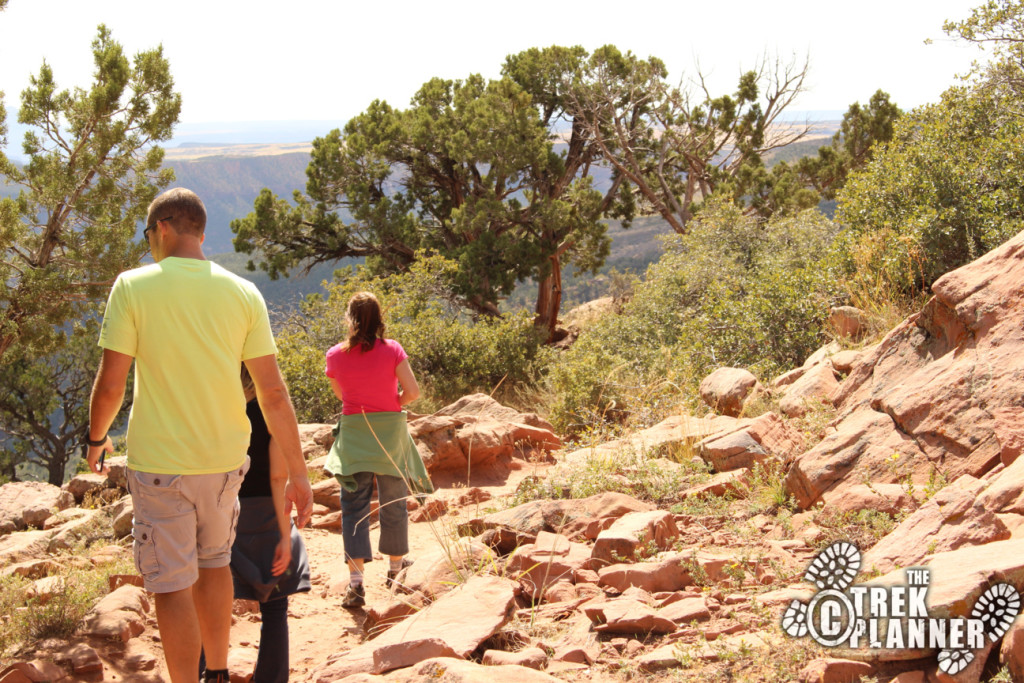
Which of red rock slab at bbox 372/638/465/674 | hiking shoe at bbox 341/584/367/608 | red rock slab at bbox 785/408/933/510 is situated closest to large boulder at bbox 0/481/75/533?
hiking shoe at bbox 341/584/367/608

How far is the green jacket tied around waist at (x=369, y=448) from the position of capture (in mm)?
4414

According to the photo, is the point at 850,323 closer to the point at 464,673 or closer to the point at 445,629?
the point at 445,629

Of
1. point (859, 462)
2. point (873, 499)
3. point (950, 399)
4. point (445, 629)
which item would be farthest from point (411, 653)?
point (950, 399)

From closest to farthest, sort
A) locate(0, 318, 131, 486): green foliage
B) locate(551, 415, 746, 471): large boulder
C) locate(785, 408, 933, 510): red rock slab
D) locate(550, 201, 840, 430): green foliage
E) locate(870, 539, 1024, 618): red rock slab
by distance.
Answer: locate(870, 539, 1024, 618): red rock slab, locate(785, 408, 933, 510): red rock slab, locate(551, 415, 746, 471): large boulder, locate(550, 201, 840, 430): green foliage, locate(0, 318, 131, 486): green foliage

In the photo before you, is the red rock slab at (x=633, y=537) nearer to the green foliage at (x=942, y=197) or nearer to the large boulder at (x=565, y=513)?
the large boulder at (x=565, y=513)

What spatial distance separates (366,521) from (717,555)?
2103 millimetres

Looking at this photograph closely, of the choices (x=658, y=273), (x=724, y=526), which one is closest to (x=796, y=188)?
(x=658, y=273)

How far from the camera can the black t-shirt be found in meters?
2.97

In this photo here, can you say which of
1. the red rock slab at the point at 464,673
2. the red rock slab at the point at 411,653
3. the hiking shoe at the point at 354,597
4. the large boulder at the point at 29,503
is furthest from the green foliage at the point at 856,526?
the large boulder at the point at 29,503

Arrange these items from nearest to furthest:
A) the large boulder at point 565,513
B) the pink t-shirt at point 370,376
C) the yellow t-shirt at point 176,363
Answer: the yellow t-shirt at point 176,363
the large boulder at point 565,513
the pink t-shirt at point 370,376

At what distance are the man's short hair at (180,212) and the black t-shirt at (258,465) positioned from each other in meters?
0.74

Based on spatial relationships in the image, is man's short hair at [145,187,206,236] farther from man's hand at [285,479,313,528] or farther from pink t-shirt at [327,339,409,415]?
pink t-shirt at [327,339,409,415]

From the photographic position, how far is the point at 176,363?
2594mm

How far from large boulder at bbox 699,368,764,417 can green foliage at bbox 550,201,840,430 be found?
1.08ft
